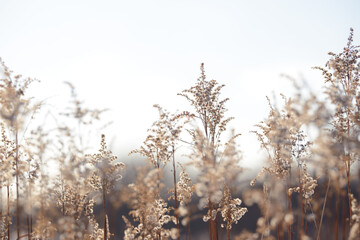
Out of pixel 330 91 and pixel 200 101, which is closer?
pixel 330 91

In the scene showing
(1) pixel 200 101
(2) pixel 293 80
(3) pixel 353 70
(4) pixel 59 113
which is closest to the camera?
(2) pixel 293 80

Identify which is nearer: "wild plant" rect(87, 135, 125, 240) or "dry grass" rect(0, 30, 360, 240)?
"dry grass" rect(0, 30, 360, 240)

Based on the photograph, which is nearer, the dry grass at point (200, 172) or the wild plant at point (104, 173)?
the dry grass at point (200, 172)

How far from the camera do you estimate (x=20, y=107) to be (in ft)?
12.9

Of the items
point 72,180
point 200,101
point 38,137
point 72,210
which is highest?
point 200,101

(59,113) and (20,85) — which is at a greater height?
(20,85)

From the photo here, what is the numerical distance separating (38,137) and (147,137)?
1919 millimetres

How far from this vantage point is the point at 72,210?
3.99 metres

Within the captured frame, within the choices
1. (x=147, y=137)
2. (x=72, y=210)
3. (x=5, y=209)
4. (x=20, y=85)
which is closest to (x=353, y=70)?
(x=147, y=137)

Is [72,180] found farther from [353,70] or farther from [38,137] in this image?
[353,70]

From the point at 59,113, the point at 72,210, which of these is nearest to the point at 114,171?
the point at 72,210

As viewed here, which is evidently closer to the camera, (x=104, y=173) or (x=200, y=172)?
(x=200, y=172)

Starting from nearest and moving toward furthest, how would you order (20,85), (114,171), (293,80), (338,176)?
(338,176)
(293,80)
(20,85)
(114,171)

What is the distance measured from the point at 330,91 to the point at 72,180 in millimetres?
3222
